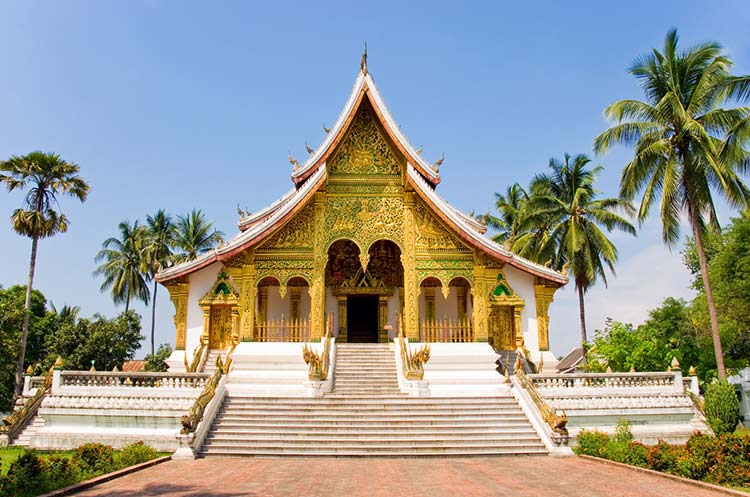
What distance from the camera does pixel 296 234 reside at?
17.0 metres

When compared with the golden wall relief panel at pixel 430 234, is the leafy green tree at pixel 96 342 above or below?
below

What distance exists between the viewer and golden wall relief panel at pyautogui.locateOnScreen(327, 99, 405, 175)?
17531mm

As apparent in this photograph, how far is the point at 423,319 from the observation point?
19.4 metres

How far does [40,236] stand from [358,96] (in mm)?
14173

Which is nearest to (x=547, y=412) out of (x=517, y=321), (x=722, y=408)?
(x=722, y=408)

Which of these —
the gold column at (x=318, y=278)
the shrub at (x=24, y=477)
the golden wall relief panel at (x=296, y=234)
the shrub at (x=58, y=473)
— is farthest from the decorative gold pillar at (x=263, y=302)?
the shrub at (x=24, y=477)

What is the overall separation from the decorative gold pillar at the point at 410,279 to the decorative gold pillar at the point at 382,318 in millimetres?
2523

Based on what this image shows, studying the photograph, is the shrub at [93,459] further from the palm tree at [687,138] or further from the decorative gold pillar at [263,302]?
the palm tree at [687,138]

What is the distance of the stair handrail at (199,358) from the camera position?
53.5 feet

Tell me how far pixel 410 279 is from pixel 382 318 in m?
3.10

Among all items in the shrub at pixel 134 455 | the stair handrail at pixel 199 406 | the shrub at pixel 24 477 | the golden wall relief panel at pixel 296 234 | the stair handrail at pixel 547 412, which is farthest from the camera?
the golden wall relief panel at pixel 296 234

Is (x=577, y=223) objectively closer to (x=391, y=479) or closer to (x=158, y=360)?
(x=391, y=479)

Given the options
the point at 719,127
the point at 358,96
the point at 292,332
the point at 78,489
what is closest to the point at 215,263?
the point at 292,332

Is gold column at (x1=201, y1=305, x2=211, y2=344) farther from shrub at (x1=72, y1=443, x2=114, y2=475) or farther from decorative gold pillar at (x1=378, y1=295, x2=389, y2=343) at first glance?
shrub at (x1=72, y1=443, x2=114, y2=475)
